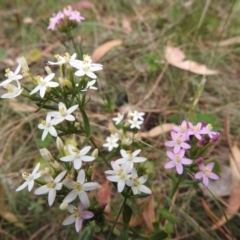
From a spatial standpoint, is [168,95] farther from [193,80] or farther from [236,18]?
[236,18]

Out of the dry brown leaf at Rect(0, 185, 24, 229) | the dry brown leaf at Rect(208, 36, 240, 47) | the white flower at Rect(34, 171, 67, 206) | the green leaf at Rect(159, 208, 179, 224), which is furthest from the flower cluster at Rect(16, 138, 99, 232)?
the dry brown leaf at Rect(208, 36, 240, 47)

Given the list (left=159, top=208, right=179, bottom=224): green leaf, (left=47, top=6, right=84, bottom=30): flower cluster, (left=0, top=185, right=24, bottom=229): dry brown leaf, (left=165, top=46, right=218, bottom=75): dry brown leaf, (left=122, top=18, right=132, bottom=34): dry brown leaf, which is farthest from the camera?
(left=122, top=18, right=132, bottom=34): dry brown leaf

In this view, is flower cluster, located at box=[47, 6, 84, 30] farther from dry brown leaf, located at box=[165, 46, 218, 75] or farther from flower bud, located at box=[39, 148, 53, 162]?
flower bud, located at box=[39, 148, 53, 162]

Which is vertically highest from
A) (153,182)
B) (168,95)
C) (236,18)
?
(236,18)

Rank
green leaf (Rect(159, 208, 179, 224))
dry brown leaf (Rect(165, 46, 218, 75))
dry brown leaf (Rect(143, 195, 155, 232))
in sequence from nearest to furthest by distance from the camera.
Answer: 1. green leaf (Rect(159, 208, 179, 224))
2. dry brown leaf (Rect(143, 195, 155, 232))
3. dry brown leaf (Rect(165, 46, 218, 75))

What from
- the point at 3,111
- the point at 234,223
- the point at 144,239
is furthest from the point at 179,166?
the point at 3,111

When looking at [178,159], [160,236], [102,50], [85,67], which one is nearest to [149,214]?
[160,236]
